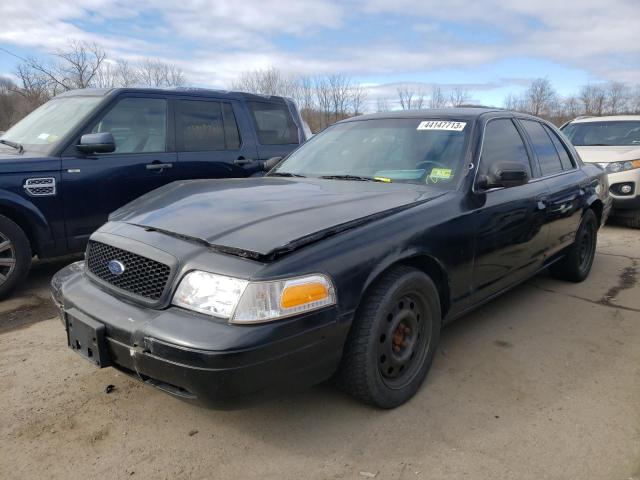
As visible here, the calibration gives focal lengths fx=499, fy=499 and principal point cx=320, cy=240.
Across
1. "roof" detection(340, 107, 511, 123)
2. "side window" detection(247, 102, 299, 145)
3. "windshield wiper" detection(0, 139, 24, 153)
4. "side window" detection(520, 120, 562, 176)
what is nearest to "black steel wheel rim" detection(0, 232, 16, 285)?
"windshield wiper" detection(0, 139, 24, 153)

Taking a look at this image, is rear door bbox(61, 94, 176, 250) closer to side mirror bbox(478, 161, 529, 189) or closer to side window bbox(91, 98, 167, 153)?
side window bbox(91, 98, 167, 153)

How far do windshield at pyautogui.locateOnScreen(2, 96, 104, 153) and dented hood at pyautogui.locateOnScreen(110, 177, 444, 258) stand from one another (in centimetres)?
203

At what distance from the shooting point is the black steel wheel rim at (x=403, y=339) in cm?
257

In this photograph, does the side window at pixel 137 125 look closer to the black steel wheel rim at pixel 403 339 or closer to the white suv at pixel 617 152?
the black steel wheel rim at pixel 403 339

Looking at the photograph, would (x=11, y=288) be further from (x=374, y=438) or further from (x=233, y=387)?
(x=374, y=438)

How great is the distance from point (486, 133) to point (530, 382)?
1.67 m

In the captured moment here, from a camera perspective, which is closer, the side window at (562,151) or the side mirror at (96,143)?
the side mirror at (96,143)

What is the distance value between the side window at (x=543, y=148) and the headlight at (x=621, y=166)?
4003 mm

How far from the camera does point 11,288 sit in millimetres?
4254

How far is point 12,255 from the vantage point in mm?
4211

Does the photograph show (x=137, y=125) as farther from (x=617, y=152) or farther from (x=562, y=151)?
(x=617, y=152)

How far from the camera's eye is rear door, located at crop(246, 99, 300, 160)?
5.93 metres

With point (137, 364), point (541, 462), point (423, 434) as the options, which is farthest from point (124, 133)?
point (541, 462)

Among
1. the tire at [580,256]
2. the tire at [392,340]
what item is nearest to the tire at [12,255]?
the tire at [392,340]
